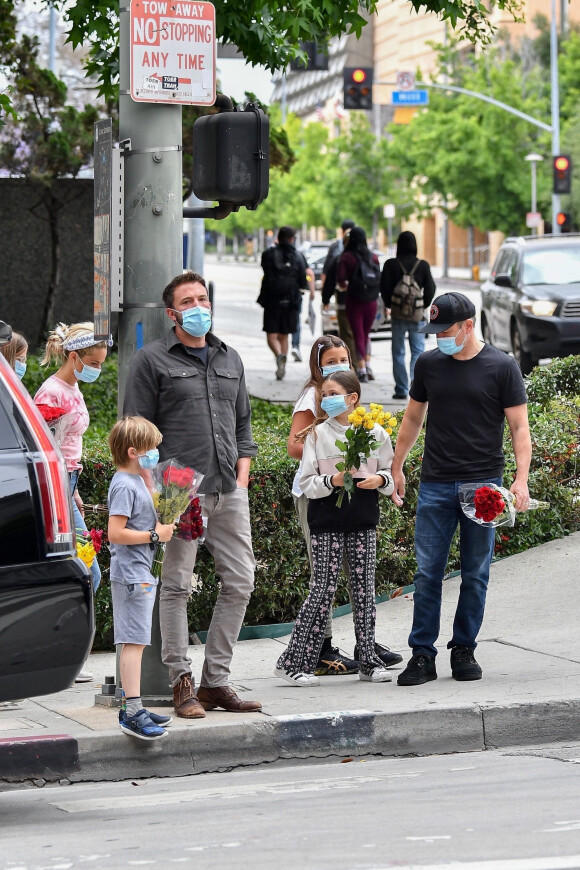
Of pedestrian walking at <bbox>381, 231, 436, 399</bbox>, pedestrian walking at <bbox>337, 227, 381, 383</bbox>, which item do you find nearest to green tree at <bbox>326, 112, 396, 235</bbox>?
pedestrian walking at <bbox>337, 227, 381, 383</bbox>

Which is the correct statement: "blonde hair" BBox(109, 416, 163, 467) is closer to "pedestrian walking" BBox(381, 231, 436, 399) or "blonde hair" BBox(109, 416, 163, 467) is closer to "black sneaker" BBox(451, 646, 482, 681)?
"black sneaker" BBox(451, 646, 482, 681)

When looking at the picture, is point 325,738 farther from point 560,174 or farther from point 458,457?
point 560,174

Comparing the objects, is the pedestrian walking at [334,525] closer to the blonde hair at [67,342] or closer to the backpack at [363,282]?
the blonde hair at [67,342]

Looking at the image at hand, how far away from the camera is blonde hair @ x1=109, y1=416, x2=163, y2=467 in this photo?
21.4ft

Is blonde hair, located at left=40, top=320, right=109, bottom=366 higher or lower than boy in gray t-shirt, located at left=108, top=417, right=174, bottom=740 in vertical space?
higher

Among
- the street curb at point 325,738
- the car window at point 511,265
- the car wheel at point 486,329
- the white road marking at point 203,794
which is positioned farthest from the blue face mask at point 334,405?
the car wheel at point 486,329

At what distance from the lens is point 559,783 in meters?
6.03

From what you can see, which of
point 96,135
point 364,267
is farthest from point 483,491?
point 364,267

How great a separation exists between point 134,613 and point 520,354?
1425 centimetres

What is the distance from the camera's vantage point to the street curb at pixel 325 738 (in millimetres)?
6594

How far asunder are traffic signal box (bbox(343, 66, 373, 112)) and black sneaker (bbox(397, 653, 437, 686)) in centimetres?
2754

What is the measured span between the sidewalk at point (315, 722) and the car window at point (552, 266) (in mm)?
12615

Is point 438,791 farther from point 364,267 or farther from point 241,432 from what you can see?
point 364,267

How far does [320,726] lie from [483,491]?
1.41 m
